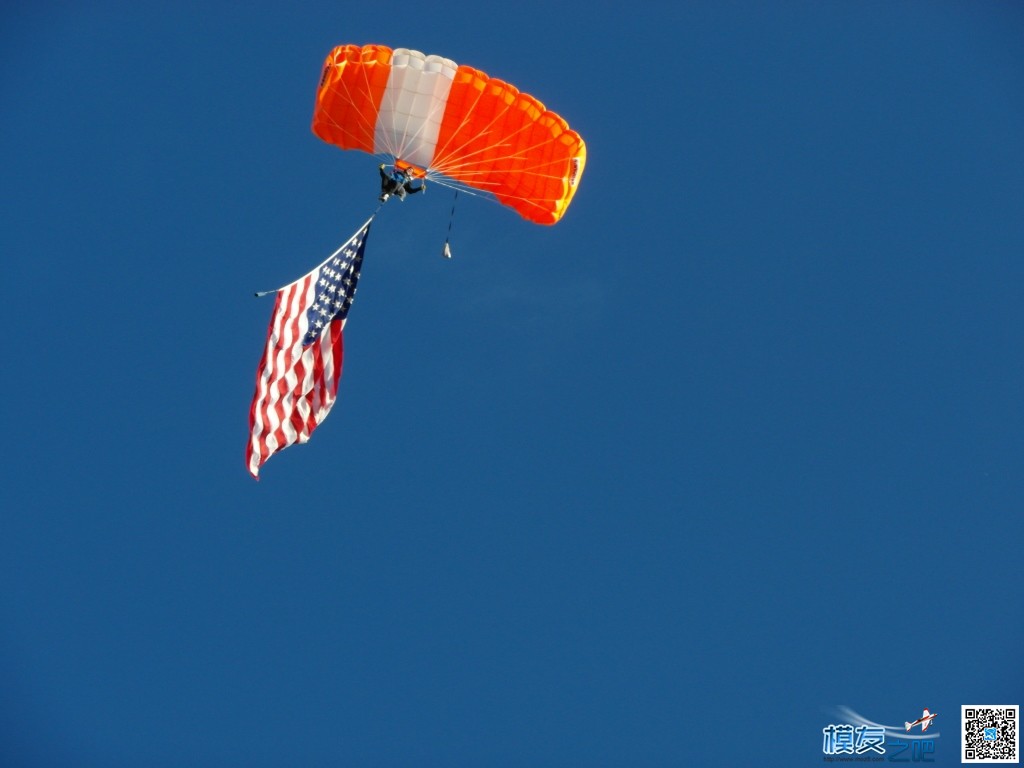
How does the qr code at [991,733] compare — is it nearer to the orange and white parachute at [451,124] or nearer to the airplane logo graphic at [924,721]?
the airplane logo graphic at [924,721]

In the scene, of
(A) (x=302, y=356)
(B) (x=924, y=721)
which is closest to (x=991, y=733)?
(B) (x=924, y=721)

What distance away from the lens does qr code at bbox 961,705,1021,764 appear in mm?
28453

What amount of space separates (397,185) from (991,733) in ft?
75.2

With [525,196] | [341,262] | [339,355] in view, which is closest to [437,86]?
[525,196]

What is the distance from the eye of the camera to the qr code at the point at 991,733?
28.5 m

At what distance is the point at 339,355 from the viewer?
72.2ft

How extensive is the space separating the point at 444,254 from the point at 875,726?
19.8 meters

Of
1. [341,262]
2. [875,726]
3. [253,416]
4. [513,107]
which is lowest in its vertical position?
[875,726]

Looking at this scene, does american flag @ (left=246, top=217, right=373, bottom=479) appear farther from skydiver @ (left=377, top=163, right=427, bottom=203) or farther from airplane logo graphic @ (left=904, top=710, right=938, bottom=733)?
airplane logo graphic @ (left=904, top=710, right=938, bottom=733)

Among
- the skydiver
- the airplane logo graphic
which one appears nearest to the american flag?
the skydiver

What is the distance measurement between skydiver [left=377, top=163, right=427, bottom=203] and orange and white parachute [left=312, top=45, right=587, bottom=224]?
323 mm

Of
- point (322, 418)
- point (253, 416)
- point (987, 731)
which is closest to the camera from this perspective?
point (253, 416)

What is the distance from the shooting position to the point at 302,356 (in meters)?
21.3

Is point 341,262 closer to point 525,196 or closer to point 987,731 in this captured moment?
point 525,196
